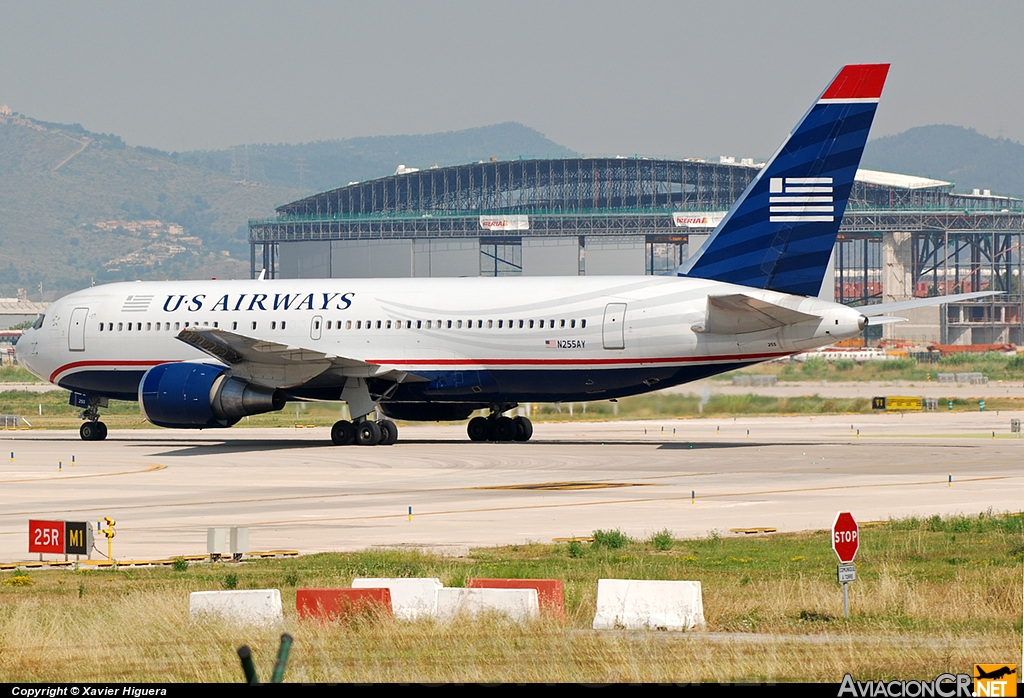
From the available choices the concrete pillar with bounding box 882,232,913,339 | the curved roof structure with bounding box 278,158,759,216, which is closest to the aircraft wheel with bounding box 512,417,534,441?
the concrete pillar with bounding box 882,232,913,339

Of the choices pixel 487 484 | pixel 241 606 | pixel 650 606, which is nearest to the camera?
pixel 650 606

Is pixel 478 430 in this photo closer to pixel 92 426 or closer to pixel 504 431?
pixel 504 431

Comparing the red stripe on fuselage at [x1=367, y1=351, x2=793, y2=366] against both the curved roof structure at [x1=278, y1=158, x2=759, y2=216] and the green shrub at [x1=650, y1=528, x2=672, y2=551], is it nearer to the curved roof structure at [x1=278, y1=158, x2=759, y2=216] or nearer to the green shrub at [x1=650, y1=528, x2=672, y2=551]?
the green shrub at [x1=650, y1=528, x2=672, y2=551]

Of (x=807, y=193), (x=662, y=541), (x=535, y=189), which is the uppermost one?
(x=535, y=189)

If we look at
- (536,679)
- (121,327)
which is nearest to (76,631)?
(536,679)

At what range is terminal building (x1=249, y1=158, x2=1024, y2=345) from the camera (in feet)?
513

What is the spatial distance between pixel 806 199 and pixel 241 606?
1115 inches

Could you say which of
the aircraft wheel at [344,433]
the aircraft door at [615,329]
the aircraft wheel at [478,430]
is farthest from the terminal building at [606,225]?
the aircraft door at [615,329]

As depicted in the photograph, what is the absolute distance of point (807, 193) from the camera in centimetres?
4028

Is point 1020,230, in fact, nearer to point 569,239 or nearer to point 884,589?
point 569,239

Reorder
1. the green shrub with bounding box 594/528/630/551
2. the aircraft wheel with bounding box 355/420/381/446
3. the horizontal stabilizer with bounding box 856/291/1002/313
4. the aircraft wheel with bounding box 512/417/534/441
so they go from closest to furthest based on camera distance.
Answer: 1. the green shrub with bounding box 594/528/630/551
2. the horizontal stabilizer with bounding box 856/291/1002/313
3. the aircraft wheel with bounding box 355/420/381/446
4. the aircraft wheel with bounding box 512/417/534/441

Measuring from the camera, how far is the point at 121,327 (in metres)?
47.3

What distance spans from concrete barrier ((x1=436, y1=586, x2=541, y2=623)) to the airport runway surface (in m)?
6.81

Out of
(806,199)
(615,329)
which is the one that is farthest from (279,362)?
(806,199)
